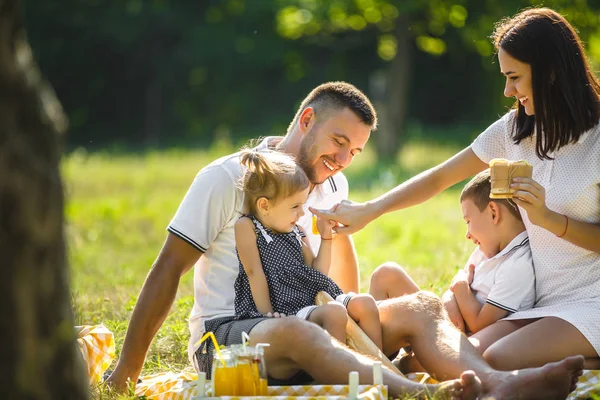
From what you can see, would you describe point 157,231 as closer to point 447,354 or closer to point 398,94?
point 447,354

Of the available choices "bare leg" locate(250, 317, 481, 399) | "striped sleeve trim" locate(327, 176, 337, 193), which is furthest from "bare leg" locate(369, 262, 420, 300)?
"bare leg" locate(250, 317, 481, 399)

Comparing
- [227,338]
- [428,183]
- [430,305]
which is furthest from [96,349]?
[428,183]

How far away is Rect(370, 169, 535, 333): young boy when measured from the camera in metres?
4.28

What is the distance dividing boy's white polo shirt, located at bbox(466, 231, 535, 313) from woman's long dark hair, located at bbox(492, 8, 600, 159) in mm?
465

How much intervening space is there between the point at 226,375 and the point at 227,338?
44cm

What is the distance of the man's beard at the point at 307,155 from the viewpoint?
4551 mm

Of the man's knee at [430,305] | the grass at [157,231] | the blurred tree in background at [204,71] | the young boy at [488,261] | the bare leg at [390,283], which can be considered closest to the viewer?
the man's knee at [430,305]

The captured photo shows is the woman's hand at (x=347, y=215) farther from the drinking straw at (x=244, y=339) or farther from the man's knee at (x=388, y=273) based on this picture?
the drinking straw at (x=244, y=339)

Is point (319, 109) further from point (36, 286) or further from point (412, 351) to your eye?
point (36, 286)

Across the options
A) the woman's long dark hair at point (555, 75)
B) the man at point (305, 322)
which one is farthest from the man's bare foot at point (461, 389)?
the woman's long dark hair at point (555, 75)

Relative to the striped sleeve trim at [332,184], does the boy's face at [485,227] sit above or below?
below

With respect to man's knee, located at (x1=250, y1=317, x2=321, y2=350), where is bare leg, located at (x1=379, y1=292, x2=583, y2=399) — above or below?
below

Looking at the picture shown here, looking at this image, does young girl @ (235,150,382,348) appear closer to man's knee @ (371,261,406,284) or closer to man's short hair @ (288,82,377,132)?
man's knee @ (371,261,406,284)

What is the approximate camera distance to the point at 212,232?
4.28 meters
